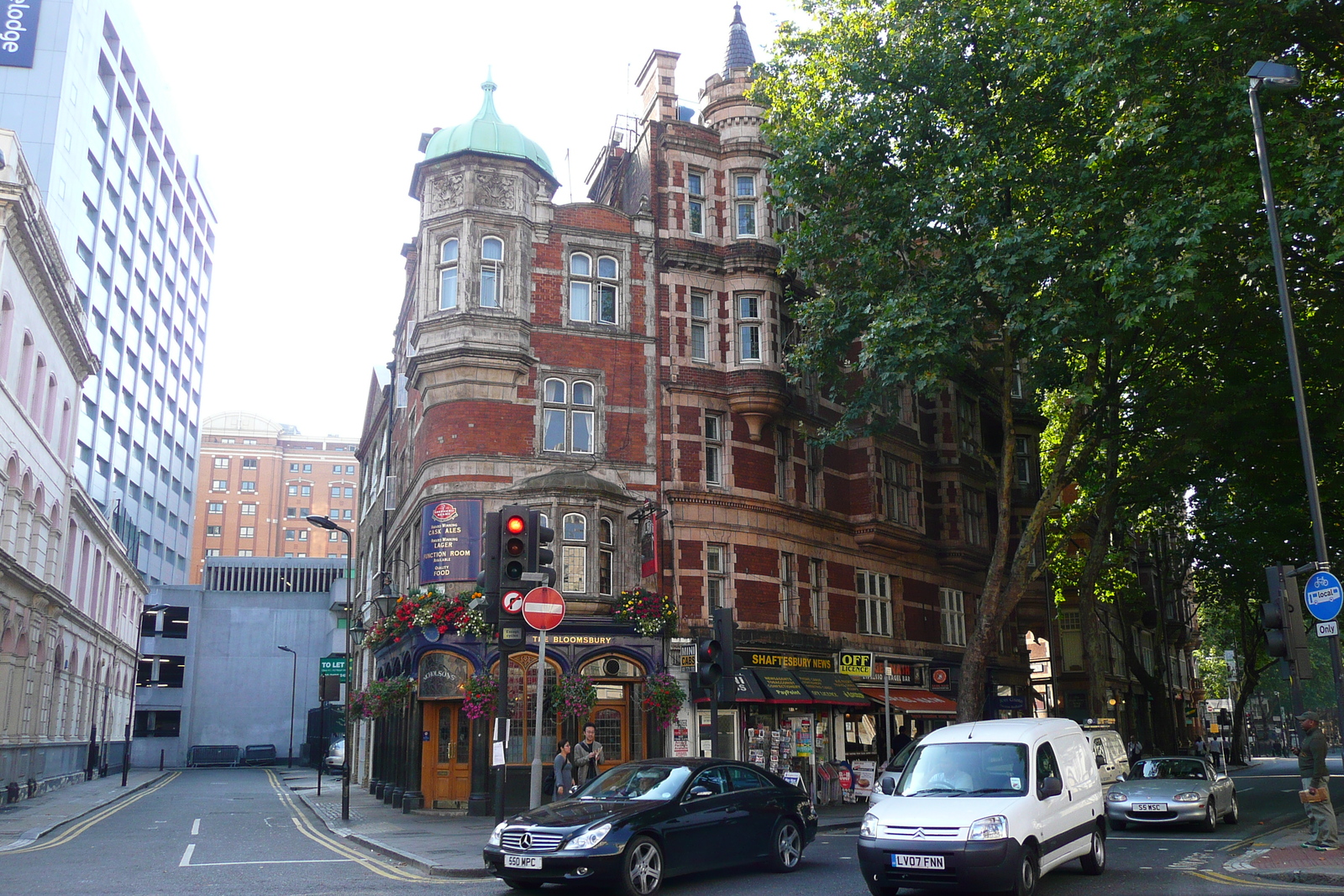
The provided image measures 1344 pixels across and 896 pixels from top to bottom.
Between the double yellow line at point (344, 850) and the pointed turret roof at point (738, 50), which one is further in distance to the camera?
the pointed turret roof at point (738, 50)

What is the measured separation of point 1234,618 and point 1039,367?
4178 centimetres

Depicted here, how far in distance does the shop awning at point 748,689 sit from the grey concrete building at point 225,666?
48.4 m

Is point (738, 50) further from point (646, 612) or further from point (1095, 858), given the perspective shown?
point (1095, 858)

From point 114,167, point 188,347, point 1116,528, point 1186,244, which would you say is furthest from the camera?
point 188,347

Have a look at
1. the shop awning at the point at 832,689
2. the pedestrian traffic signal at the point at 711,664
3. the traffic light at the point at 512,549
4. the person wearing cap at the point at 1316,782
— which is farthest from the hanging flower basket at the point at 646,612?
the person wearing cap at the point at 1316,782

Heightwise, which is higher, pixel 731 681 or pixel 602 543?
pixel 602 543

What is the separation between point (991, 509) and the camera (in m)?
39.8

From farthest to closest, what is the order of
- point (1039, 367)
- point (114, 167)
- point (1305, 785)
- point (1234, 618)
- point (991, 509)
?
point (114, 167) < point (1234, 618) < point (991, 509) < point (1039, 367) < point (1305, 785)

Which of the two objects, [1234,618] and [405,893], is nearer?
[405,893]

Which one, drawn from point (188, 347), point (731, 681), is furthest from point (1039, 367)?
point (188, 347)

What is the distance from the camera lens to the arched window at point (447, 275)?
26312 mm

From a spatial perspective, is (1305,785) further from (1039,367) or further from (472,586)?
(472,586)

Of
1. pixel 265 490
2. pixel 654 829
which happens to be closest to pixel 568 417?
pixel 654 829

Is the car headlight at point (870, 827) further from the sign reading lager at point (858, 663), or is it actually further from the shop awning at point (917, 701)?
the shop awning at point (917, 701)
